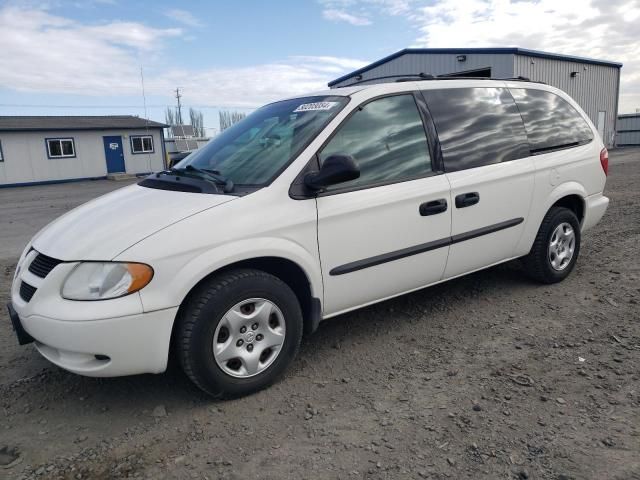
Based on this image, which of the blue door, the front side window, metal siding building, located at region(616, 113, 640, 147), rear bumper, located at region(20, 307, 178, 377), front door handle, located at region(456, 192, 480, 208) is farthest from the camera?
metal siding building, located at region(616, 113, 640, 147)

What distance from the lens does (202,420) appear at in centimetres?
273

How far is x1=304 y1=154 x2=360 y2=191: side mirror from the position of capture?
9.28 feet

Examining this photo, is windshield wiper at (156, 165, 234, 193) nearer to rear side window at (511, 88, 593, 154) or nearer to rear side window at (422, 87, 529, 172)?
rear side window at (422, 87, 529, 172)

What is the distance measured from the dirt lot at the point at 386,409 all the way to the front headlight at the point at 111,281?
777 millimetres

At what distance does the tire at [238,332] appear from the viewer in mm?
2656

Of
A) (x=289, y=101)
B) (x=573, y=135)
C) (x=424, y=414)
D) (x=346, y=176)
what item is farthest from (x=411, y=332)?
(x=573, y=135)

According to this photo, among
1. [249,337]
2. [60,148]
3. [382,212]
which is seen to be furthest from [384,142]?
[60,148]

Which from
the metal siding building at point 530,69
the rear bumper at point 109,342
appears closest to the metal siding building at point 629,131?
the metal siding building at point 530,69

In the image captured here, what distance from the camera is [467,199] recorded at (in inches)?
143

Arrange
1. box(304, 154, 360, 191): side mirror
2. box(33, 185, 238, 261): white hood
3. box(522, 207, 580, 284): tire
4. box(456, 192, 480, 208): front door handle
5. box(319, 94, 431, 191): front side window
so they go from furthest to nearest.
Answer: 1. box(522, 207, 580, 284): tire
2. box(456, 192, 480, 208): front door handle
3. box(319, 94, 431, 191): front side window
4. box(304, 154, 360, 191): side mirror
5. box(33, 185, 238, 261): white hood

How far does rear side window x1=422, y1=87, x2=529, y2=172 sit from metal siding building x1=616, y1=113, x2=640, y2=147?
3399cm

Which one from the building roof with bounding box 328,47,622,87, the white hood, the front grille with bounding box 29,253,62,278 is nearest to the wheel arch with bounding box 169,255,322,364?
the white hood

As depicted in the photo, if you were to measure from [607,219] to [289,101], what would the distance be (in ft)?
18.7

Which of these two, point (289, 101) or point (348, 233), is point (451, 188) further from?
point (289, 101)
